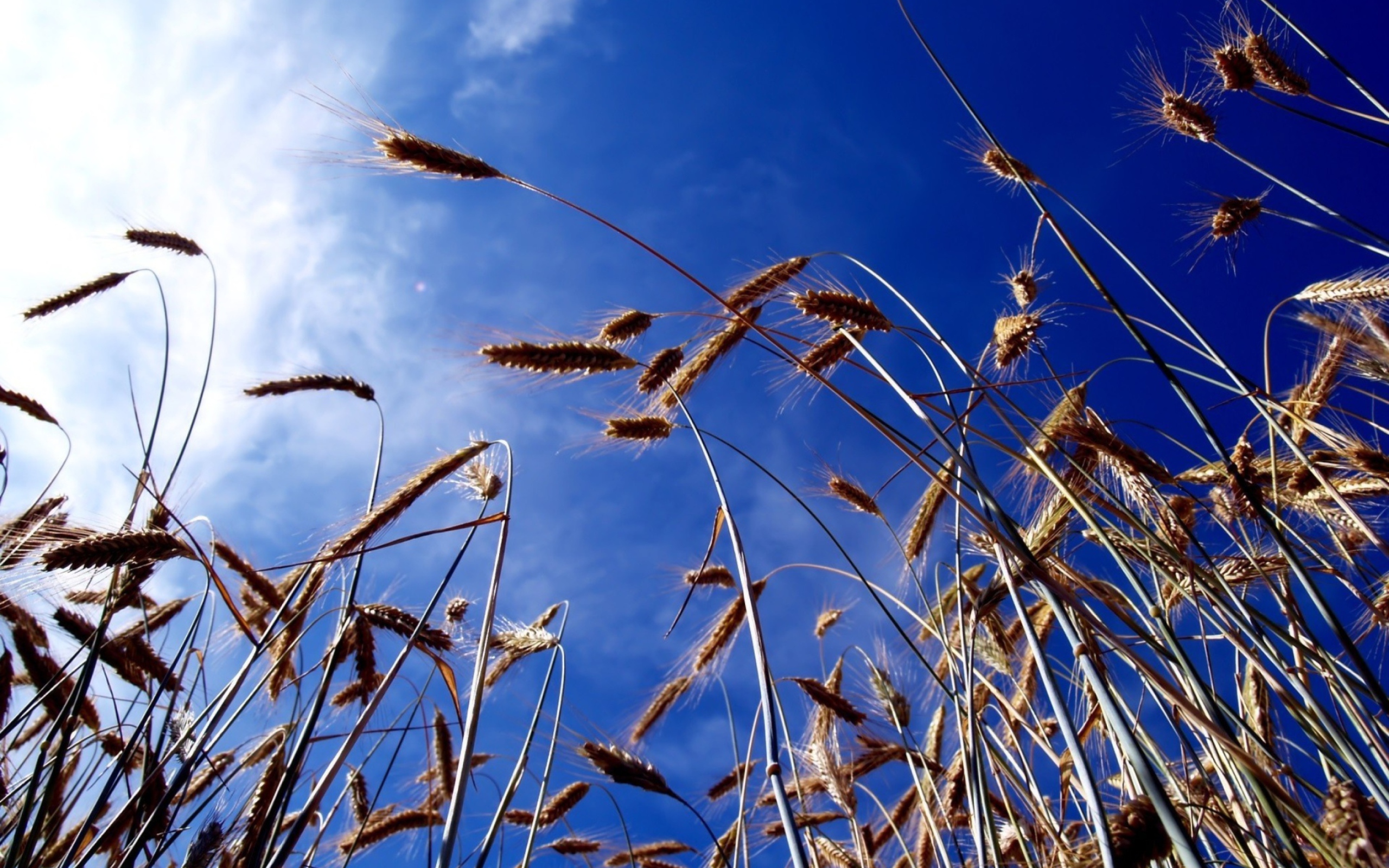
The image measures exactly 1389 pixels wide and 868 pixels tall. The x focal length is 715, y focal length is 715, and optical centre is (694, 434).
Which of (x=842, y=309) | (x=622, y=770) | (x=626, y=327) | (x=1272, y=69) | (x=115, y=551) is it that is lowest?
(x=622, y=770)

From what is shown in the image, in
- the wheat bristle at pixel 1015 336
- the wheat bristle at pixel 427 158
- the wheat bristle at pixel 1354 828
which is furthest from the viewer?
the wheat bristle at pixel 1015 336

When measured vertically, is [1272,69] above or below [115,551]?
above

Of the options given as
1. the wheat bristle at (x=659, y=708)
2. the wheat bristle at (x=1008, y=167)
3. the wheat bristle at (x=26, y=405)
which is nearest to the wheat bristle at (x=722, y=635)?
the wheat bristle at (x=659, y=708)

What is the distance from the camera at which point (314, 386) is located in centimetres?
365

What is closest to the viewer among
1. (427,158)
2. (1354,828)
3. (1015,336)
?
(1354,828)

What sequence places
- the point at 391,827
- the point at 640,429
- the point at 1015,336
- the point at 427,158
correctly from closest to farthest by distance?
the point at 427,158, the point at 1015,336, the point at 640,429, the point at 391,827

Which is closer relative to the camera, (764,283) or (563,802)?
(764,283)

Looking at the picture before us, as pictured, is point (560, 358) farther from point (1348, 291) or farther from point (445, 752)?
point (1348, 291)

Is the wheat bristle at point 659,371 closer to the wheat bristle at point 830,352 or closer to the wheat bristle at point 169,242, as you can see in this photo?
the wheat bristle at point 830,352

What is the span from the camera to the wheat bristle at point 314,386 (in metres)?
3.63

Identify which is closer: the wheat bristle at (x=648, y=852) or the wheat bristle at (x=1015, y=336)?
the wheat bristle at (x=1015, y=336)

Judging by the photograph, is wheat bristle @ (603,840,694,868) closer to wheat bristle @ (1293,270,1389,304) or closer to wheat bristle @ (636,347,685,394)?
wheat bristle @ (636,347,685,394)

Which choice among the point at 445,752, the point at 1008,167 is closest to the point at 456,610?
the point at 445,752

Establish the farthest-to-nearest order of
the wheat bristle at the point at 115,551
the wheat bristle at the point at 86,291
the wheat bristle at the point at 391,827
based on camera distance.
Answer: the wheat bristle at the point at 86,291
the wheat bristle at the point at 391,827
the wheat bristle at the point at 115,551
